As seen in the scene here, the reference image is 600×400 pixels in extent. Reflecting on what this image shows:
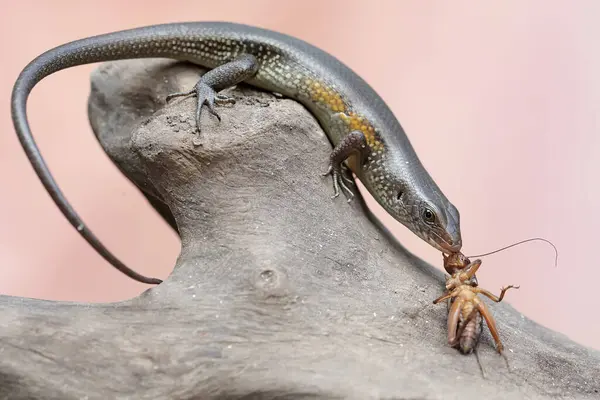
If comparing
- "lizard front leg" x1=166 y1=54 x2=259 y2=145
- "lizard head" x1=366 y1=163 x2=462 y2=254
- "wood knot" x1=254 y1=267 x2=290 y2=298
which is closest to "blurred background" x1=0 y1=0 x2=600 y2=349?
"lizard head" x1=366 y1=163 x2=462 y2=254

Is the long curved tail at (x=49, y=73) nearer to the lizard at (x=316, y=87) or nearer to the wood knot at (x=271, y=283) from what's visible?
the lizard at (x=316, y=87)

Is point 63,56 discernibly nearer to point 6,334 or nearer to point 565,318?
point 6,334

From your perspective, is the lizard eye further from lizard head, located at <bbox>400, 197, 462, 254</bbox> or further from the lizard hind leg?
the lizard hind leg

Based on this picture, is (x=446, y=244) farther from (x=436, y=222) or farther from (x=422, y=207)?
(x=422, y=207)

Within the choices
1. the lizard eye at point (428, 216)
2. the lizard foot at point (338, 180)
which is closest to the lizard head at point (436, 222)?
the lizard eye at point (428, 216)

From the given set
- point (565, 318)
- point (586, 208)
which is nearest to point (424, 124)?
point (586, 208)

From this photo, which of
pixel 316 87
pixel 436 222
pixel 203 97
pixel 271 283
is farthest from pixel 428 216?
pixel 203 97
